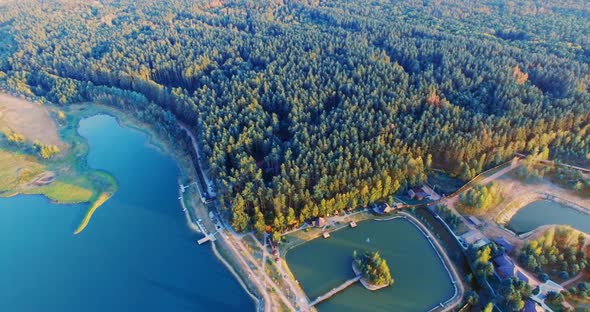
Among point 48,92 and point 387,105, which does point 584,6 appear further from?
point 48,92

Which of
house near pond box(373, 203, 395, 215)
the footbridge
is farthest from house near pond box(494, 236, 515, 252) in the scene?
the footbridge

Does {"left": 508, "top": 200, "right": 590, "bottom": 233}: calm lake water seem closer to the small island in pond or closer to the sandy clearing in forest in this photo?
the small island in pond

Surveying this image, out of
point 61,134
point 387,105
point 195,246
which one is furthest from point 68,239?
point 387,105

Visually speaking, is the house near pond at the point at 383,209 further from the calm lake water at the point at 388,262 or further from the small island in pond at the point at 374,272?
the small island in pond at the point at 374,272

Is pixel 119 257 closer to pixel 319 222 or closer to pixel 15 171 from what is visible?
pixel 319 222

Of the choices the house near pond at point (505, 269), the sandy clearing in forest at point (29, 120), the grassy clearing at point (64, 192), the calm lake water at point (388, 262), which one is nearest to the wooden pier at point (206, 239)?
the calm lake water at point (388, 262)

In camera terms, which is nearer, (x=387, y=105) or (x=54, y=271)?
(x=54, y=271)
